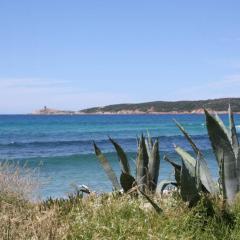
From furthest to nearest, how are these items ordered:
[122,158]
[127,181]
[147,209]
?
1. [122,158]
2. [127,181]
3. [147,209]

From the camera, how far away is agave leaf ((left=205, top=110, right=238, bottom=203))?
18.9ft

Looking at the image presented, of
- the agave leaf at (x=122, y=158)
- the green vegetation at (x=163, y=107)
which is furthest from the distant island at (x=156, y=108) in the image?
the agave leaf at (x=122, y=158)

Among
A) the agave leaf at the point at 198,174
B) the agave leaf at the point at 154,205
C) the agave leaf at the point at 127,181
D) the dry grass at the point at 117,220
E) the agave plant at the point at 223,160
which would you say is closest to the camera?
the dry grass at the point at 117,220

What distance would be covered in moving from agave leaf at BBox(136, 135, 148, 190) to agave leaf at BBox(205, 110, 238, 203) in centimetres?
105

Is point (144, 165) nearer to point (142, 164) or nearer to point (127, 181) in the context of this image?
point (142, 164)

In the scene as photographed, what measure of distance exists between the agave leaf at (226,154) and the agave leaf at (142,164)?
1.05 m

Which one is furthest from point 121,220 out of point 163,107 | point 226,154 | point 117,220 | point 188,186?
point 163,107

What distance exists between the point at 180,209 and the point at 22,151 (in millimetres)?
28827

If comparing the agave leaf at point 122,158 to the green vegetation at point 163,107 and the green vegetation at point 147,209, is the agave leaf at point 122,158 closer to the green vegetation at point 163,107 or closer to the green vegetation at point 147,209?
the green vegetation at point 147,209

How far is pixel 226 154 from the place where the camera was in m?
5.79

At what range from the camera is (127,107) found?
14762 centimetres

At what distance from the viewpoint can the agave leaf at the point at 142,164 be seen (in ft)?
21.9

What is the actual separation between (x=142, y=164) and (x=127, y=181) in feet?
1.00

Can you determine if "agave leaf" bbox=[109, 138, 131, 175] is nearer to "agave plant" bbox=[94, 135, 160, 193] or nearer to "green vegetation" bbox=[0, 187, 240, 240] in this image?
"agave plant" bbox=[94, 135, 160, 193]
